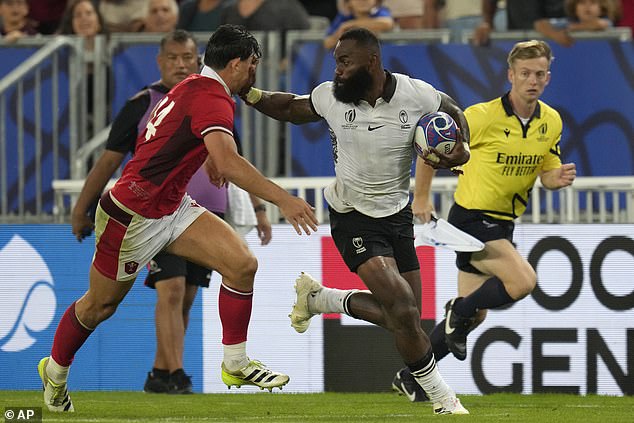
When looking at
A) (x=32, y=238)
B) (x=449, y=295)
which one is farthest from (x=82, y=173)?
(x=449, y=295)

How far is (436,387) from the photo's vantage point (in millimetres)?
7848

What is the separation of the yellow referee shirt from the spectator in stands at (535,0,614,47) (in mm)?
2217

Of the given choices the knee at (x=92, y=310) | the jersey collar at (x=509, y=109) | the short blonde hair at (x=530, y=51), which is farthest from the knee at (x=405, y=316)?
the short blonde hair at (x=530, y=51)

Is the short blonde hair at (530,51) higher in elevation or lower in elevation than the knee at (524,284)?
higher

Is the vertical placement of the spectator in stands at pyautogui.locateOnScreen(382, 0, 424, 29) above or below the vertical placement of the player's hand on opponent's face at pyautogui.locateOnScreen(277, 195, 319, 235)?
above

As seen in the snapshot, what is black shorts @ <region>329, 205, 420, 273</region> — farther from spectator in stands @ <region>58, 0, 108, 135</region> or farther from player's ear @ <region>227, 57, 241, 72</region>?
spectator in stands @ <region>58, 0, 108, 135</region>

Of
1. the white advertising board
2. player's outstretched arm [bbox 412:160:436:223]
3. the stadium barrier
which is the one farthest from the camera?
the stadium barrier

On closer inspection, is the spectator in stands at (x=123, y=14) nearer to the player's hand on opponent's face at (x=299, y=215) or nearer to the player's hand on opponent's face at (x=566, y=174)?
the player's hand on opponent's face at (x=566, y=174)

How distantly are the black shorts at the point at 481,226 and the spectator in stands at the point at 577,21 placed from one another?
2586 millimetres

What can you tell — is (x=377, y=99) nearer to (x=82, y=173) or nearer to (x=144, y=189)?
(x=144, y=189)

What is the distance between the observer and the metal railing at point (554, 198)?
10.7 meters

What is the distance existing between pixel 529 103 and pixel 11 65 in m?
4.80

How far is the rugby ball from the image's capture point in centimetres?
783

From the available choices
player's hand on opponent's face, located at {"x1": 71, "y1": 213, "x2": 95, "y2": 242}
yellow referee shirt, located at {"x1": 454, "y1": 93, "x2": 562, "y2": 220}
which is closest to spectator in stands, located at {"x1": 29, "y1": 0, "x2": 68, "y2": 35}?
player's hand on opponent's face, located at {"x1": 71, "y1": 213, "x2": 95, "y2": 242}
